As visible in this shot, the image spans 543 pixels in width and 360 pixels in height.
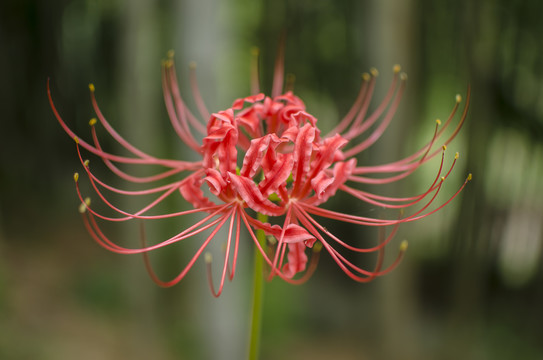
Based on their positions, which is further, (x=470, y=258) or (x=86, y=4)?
(x=86, y=4)

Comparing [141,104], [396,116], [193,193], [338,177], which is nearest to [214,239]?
[141,104]

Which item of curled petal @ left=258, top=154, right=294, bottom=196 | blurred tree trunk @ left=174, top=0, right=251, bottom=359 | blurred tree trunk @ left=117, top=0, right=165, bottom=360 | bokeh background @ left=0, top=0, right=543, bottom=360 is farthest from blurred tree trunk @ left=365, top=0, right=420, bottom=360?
curled petal @ left=258, top=154, right=294, bottom=196

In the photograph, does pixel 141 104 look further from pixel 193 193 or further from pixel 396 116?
pixel 193 193

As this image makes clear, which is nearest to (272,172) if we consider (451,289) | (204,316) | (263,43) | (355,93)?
(204,316)

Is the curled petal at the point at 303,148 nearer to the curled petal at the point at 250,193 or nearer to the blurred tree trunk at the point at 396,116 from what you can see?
the curled petal at the point at 250,193

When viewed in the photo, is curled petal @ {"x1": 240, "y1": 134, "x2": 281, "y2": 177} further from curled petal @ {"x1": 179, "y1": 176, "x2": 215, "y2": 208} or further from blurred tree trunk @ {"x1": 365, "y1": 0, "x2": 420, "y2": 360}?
blurred tree trunk @ {"x1": 365, "y1": 0, "x2": 420, "y2": 360}

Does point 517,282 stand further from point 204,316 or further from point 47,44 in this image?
point 47,44

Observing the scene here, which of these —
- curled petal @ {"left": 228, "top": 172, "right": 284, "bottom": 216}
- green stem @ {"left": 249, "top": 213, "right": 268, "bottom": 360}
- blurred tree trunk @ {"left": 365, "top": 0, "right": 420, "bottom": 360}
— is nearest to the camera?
curled petal @ {"left": 228, "top": 172, "right": 284, "bottom": 216}

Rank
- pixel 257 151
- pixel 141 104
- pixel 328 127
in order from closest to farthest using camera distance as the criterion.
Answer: pixel 257 151 → pixel 141 104 → pixel 328 127
